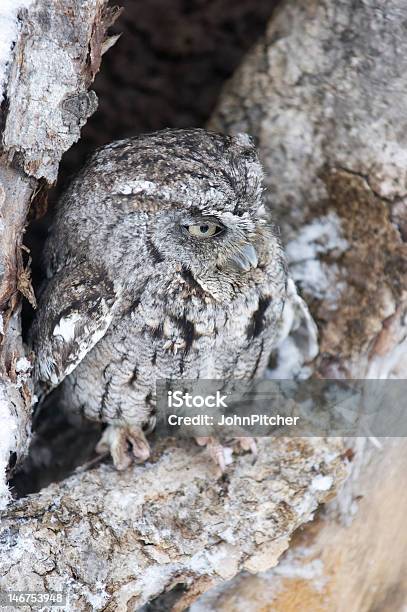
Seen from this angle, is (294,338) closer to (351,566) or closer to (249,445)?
(249,445)

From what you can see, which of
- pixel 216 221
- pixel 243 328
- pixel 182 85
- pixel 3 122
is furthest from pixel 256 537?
pixel 182 85

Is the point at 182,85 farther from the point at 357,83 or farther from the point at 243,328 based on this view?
the point at 243,328

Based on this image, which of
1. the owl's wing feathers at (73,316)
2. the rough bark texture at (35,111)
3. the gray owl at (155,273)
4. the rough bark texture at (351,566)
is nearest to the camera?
the rough bark texture at (35,111)

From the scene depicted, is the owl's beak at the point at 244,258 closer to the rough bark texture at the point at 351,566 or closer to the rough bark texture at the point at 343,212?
the rough bark texture at the point at 343,212

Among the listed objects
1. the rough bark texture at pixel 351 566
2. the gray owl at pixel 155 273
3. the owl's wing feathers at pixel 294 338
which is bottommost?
the rough bark texture at pixel 351 566

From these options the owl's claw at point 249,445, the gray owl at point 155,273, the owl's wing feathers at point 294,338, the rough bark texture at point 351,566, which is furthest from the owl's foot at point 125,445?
the owl's wing feathers at point 294,338

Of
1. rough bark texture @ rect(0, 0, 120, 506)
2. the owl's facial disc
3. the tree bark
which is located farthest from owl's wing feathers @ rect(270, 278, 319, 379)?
rough bark texture @ rect(0, 0, 120, 506)

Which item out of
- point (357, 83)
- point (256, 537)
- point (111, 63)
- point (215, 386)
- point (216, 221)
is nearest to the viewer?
point (216, 221)
